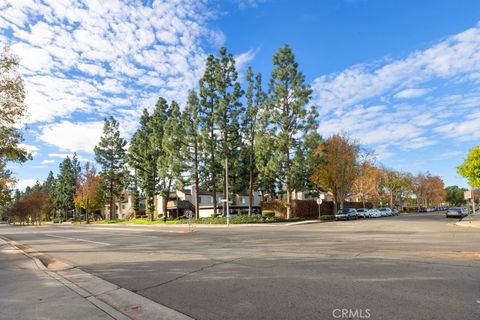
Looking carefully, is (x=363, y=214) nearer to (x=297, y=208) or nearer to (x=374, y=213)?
(x=374, y=213)

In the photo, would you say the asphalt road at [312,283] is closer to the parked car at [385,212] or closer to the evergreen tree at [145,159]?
the evergreen tree at [145,159]

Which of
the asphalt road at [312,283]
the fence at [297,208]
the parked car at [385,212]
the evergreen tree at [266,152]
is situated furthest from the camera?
the parked car at [385,212]

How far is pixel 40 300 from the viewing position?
7.80 meters

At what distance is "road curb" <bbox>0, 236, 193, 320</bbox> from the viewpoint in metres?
6.47

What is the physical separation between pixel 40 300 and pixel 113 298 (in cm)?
155

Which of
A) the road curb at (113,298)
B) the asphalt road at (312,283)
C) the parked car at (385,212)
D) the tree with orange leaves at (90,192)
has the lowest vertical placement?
the parked car at (385,212)

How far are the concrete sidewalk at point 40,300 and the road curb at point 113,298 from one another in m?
0.18

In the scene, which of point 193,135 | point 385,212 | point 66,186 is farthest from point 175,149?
point 66,186

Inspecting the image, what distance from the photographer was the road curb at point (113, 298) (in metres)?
6.47

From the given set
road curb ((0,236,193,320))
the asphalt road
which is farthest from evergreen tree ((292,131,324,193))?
road curb ((0,236,193,320))

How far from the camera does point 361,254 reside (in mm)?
12500

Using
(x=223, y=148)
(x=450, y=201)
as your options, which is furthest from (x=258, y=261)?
(x=450, y=201)

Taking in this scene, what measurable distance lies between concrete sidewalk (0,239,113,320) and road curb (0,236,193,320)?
179mm

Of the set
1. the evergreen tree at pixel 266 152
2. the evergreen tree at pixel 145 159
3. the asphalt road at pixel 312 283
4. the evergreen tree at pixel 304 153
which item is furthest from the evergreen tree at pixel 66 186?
the asphalt road at pixel 312 283
